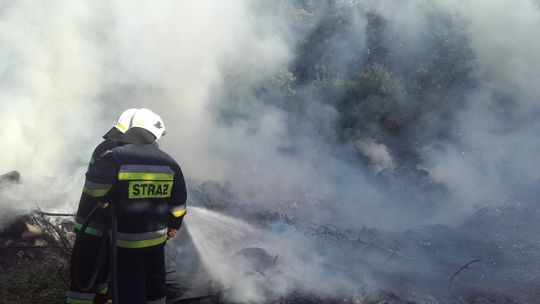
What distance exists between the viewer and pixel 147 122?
314cm

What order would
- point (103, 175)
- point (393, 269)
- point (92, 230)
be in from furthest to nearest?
point (393, 269) → point (92, 230) → point (103, 175)

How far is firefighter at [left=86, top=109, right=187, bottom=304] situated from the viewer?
2.91m

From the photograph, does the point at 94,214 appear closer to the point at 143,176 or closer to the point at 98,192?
the point at 98,192

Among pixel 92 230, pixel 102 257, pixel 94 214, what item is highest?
pixel 94 214

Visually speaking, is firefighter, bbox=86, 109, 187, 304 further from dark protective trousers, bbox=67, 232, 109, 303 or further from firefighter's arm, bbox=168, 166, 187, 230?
dark protective trousers, bbox=67, 232, 109, 303

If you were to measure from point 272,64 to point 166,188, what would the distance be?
7.72 meters

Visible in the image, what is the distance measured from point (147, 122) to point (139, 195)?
0.56 metres

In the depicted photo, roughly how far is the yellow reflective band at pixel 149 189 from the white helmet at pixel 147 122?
39 cm

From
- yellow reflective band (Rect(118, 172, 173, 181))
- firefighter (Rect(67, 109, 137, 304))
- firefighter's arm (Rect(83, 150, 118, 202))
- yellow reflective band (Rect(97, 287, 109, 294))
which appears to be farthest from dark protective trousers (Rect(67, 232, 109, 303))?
yellow reflective band (Rect(118, 172, 173, 181))

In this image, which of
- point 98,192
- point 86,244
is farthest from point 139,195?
point 86,244

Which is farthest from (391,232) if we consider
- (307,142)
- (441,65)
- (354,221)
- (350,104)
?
(441,65)

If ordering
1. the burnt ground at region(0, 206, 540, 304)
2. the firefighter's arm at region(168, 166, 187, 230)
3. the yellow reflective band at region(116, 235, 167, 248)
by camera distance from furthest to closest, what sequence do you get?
1. the burnt ground at region(0, 206, 540, 304)
2. the firefighter's arm at region(168, 166, 187, 230)
3. the yellow reflective band at region(116, 235, 167, 248)

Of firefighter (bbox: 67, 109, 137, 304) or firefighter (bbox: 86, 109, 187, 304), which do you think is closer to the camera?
firefighter (bbox: 86, 109, 187, 304)

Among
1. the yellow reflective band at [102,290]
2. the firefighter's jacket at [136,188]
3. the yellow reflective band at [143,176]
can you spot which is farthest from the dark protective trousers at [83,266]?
the yellow reflective band at [143,176]
